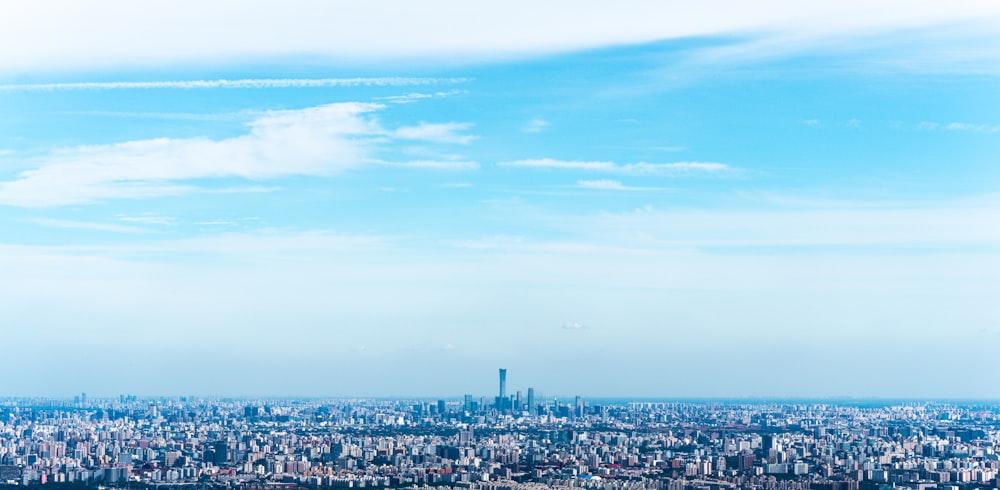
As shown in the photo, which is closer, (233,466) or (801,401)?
(233,466)

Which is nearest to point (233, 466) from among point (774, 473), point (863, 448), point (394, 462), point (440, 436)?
point (394, 462)

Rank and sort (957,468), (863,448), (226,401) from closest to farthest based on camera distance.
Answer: (957,468) < (863,448) < (226,401)

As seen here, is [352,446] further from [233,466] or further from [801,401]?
[801,401]
